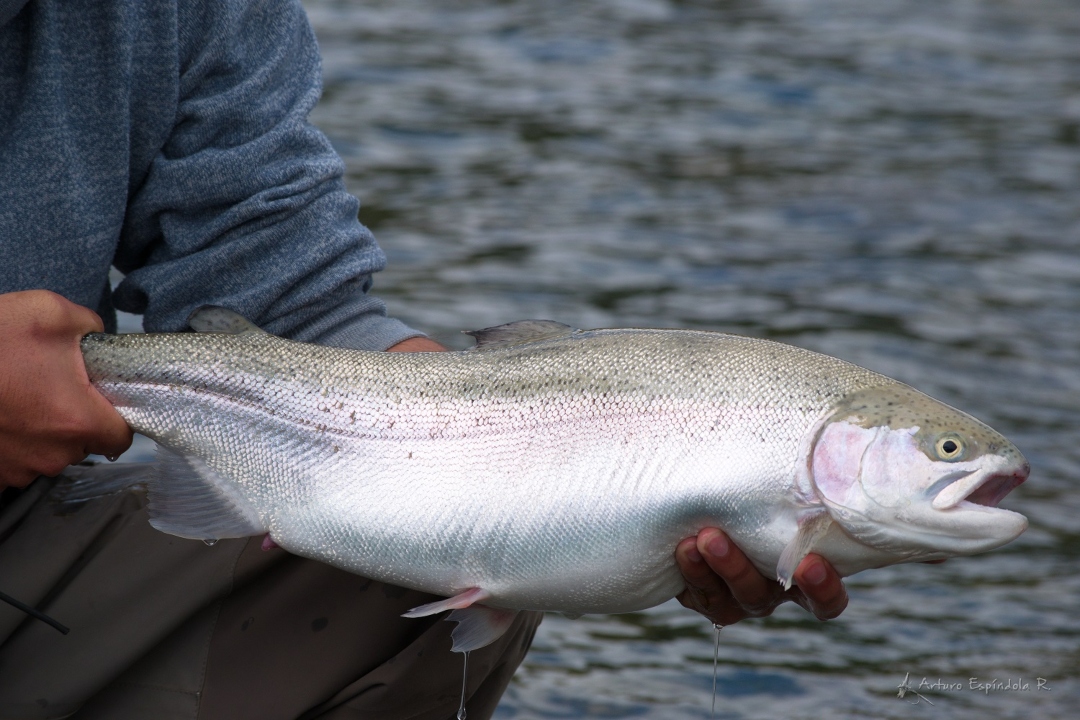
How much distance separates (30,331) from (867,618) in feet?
8.79

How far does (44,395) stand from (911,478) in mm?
1473

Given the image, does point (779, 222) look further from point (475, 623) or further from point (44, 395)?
Result: point (44, 395)

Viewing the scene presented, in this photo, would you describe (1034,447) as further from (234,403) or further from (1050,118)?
(1050,118)

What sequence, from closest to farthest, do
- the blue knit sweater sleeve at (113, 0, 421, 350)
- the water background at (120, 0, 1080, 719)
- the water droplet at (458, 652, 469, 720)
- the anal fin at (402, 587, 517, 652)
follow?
the anal fin at (402, 587, 517, 652), the water droplet at (458, 652, 469, 720), the blue knit sweater sleeve at (113, 0, 421, 350), the water background at (120, 0, 1080, 719)

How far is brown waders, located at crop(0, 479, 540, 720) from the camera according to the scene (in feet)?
8.38

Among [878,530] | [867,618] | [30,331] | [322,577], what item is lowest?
[867,618]

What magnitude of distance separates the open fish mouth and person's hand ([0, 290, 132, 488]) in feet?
4.70

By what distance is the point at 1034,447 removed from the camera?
511cm

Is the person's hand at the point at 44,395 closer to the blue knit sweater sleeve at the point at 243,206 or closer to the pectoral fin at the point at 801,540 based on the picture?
the blue knit sweater sleeve at the point at 243,206

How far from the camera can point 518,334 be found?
2.60 metres

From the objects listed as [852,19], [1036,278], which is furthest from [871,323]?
[852,19]

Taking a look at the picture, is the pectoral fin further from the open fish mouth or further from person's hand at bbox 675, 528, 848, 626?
the open fish mouth

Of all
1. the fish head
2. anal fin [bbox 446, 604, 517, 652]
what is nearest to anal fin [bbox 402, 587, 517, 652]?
anal fin [bbox 446, 604, 517, 652]

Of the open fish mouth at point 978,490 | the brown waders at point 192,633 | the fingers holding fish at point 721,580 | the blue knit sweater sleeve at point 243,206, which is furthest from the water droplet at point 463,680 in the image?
the open fish mouth at point 978,490
